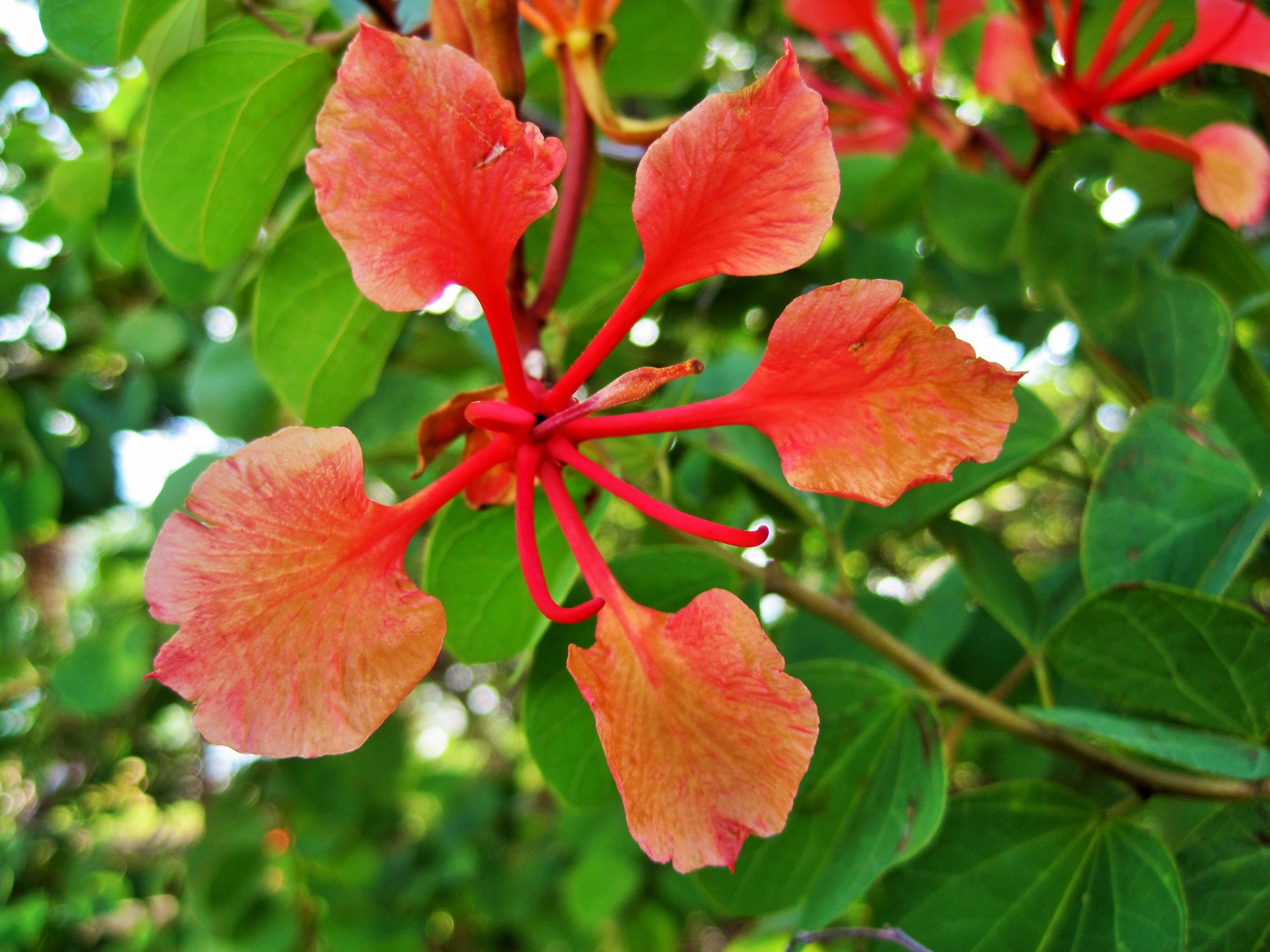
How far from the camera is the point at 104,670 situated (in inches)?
64.9

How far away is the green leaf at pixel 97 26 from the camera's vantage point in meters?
0.77

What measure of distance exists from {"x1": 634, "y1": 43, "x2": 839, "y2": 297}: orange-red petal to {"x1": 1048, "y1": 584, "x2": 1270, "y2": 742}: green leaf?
44 centimetres

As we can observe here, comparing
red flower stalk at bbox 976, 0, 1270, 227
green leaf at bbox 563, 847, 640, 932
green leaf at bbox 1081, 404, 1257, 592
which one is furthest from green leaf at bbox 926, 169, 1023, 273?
green leaf at bbox 563, 847, 640, 932

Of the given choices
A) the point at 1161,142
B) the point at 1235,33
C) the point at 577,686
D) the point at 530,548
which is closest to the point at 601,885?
the point at 577,686

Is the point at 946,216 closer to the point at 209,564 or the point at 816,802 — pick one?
the point at 816,802

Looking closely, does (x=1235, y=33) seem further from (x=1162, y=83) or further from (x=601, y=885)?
(x=601, y=885)

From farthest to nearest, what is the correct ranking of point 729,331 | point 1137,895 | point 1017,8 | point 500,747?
1. point 500,747
2. point 729,331
3. point 1017,8
4. point 1137,895

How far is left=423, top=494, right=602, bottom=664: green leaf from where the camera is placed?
756 mm

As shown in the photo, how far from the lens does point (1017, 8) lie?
118 cm

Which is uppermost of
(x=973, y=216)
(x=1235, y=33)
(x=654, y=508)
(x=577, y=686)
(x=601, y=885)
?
(x=1235, y=33)

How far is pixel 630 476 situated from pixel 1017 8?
2.78 ft

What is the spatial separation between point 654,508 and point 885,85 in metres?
0.96

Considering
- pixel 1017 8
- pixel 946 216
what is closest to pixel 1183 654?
pixel 946 216

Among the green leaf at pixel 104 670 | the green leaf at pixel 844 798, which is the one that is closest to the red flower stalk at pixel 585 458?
the green leaf at pixel 844 798
